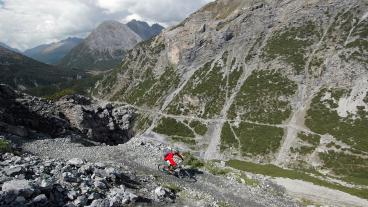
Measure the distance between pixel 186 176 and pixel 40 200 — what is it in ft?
63.2

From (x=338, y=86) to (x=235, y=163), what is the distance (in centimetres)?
5633

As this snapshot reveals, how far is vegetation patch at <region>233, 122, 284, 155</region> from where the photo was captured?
122000 mm

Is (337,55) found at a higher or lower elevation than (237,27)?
lower

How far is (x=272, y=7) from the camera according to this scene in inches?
7800

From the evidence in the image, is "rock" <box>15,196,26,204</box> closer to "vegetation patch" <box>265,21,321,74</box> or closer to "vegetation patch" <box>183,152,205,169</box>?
"vegetation patch" <box>183,152,205,169</box>

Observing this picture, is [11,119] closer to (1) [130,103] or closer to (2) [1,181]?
(2) [1,181]

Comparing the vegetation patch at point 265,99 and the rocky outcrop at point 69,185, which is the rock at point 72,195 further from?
the vegetation patch at point 265,99

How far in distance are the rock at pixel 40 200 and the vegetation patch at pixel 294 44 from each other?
5805 inches

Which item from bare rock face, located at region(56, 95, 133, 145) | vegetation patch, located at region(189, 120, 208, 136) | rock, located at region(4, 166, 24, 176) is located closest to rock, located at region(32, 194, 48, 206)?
rock, located at region(4, 166, 24, 176)

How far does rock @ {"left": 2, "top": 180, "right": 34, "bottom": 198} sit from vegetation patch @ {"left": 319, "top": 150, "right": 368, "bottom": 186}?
90.0 m

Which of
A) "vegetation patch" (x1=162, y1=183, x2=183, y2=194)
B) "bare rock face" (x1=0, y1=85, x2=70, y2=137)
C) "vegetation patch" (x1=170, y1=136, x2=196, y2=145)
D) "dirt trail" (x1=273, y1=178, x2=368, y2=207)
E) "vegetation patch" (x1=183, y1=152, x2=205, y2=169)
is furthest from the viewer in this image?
"vegetation patch" (x1=170, y1=136, x2=196, y2=145)

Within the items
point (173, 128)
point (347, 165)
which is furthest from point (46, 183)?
point (173, 128)

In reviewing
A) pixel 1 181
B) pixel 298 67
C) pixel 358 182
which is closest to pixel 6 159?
pixel 1 181

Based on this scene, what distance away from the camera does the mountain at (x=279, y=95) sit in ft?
382
